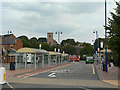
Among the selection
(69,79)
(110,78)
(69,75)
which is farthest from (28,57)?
(110,78)

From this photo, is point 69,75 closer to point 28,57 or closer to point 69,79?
point 69,79

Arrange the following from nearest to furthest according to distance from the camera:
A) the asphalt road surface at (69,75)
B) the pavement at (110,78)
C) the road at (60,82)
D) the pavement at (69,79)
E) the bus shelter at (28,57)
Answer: the road at (60,82), the pavement at (69,79), the pavement at (110,78), the asphalt road surface at (69,75), the bus shelter at (28,57)

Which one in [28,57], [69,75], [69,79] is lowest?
[69,75]

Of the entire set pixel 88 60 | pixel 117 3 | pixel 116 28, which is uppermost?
pixel 117 3

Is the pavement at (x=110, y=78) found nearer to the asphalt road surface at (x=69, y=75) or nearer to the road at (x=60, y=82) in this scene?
the road at (x=60, y=82)

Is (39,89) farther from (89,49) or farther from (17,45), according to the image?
(89,49)

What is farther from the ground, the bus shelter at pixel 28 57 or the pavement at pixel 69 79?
the bus shelter at pixel 28 57

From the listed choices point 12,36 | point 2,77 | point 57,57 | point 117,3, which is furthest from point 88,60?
point 2,77

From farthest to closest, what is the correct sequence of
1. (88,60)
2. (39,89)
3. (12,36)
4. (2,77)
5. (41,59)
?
(12,36) < (88,60) < (41,59) < (2,77) < (39,89)

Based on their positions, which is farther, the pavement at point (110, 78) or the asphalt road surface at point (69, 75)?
the asphalt road surface at point (69, 75)

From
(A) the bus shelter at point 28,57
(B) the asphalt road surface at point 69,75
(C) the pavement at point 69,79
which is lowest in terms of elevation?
(B) the asphalt road surface at point 69,75

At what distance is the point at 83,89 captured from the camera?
1087 cm

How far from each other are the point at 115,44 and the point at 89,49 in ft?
319

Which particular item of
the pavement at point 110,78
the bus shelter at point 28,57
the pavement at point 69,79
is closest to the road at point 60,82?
the pavement at point 69,79
